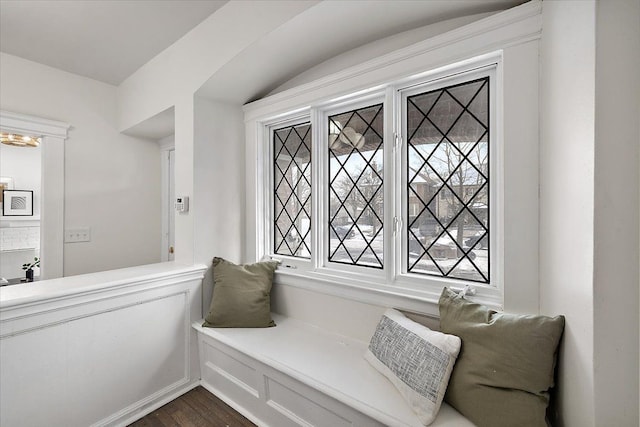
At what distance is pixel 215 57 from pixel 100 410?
2.29 m

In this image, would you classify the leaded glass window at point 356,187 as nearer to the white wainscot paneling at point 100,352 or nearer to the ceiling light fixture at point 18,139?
the white wainscot paneling at point 100,352

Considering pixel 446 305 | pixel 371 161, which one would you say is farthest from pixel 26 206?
pixel 446 305

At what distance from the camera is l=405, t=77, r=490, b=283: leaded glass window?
4.91ft

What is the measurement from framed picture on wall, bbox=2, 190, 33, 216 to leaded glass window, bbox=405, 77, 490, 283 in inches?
231

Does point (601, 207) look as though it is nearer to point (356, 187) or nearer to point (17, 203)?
point (356, 187)

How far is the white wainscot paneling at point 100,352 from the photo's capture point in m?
1.42

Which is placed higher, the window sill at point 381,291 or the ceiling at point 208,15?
the ceiling at point 208,15

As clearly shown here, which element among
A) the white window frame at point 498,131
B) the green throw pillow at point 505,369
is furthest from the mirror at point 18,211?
the green throw pillow at point 505,369

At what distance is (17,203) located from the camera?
14.8 ft

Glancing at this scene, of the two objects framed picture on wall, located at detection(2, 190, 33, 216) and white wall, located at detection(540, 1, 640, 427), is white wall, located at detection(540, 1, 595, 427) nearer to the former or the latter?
white wall, located at detection(540, 1, 640, 427)

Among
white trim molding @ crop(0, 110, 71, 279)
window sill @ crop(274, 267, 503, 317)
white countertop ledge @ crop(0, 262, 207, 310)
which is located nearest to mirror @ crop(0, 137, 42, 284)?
white trim molding @ crop(0, 110, 71, 279)

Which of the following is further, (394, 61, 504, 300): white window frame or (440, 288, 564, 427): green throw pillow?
(394, 61, 504, 300): white window frame

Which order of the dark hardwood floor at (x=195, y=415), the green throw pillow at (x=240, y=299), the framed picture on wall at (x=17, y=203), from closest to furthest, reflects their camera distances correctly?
the dark hardwood floor at (x=195, y=415)
the green throw pillow at (x=240, y=299)
the framed picture on wall at (x=17, y=203)

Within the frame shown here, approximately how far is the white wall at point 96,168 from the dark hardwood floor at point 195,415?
5.41 feet
